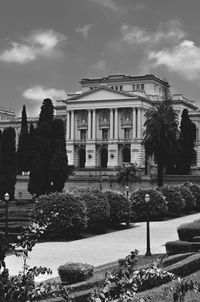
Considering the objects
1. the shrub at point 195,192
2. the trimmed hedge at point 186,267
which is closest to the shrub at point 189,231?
the trimmed hedge at point 186,267

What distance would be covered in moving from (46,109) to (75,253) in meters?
30.6

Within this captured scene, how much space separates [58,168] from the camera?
50.0m

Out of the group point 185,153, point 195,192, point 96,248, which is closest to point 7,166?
point 195,192

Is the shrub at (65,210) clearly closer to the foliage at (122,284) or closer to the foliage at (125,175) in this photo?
the foliage at (122,284)

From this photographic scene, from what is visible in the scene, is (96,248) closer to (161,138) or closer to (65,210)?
(65,210)

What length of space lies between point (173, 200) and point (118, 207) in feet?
32.9

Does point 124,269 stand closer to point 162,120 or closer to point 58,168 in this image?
point 58,168

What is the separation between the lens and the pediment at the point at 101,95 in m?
98.5

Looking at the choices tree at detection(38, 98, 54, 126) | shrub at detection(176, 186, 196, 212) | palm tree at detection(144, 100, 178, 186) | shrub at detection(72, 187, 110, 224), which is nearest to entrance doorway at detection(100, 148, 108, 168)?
palm tree at detection(144, 100, 178, 186)

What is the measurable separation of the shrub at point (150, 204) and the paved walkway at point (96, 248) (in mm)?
4732

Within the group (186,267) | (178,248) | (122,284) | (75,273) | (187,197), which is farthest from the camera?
(187,197)

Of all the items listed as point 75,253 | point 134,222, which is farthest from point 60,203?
point 134,222

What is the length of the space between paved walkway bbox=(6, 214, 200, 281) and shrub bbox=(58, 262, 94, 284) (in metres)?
2.89

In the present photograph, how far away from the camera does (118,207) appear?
33.2m
